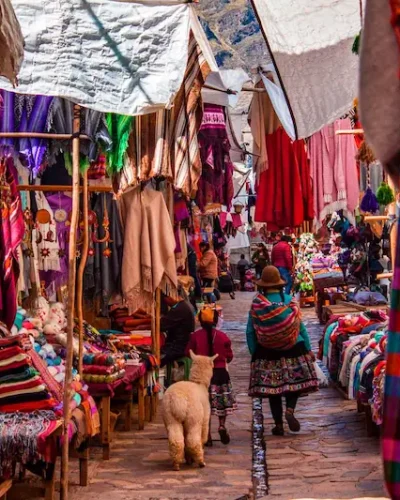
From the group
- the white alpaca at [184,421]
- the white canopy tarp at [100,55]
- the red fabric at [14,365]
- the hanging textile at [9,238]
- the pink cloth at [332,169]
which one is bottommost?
the white alpaca at [184,421]

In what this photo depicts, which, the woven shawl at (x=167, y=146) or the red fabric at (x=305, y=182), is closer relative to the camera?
the woven shawl at (x=167, y=146)

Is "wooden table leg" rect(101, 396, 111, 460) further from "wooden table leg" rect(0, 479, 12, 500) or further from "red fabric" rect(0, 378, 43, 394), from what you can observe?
"wooden table leg" rect(0, 479, 12, 500)

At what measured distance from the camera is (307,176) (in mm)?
10484

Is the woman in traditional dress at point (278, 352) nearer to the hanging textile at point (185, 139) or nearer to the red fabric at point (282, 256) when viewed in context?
the hanging textile at point (185, 139)

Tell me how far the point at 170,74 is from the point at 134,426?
17.2 ft

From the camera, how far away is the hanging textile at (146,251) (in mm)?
9992

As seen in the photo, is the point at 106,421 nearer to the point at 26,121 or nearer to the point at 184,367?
the point at 26,121

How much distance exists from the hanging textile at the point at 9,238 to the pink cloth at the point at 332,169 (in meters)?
5.79

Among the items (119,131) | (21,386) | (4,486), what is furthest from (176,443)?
(119,131)

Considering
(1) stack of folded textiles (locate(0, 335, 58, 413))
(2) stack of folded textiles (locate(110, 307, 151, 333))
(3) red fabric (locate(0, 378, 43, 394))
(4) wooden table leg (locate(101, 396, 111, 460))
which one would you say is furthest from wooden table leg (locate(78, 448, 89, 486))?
(2) stack of folded textiles (locate(110, 307, 151, 333))

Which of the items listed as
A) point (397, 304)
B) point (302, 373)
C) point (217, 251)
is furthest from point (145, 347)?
point (217, 251)

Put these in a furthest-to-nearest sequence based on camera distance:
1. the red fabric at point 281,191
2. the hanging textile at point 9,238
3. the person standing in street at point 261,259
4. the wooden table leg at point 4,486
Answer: the person standing in street at point 261,259 → the red fabric at point 281,191 → the wooden table leg at point 4,486 → the hanging textile at point 9,238

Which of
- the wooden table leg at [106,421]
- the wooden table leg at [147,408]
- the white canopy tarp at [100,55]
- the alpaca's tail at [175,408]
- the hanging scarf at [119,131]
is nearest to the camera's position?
the white canopy tarp at [100,55]

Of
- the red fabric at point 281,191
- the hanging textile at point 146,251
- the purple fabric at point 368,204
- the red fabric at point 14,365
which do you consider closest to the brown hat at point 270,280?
the red fabric at point 281,191
